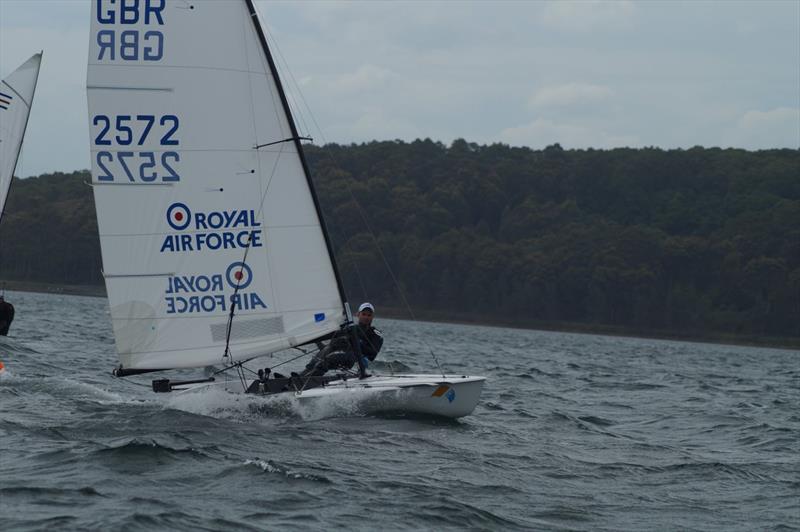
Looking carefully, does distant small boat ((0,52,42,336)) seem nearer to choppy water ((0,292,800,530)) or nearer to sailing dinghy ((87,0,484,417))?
choppy water ((0,292,800,530))

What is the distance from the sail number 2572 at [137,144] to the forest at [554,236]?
2058 inches

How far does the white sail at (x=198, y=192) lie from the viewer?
13.1m

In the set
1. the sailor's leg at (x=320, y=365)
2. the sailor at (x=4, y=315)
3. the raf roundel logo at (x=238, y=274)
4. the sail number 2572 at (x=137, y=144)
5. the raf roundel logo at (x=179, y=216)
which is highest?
the sail number 2572 at (x=137, y=144)

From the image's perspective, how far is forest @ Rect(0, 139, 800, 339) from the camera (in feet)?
270

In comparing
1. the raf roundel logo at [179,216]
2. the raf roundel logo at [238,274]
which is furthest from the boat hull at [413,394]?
the raf roundel logo at [179,216]

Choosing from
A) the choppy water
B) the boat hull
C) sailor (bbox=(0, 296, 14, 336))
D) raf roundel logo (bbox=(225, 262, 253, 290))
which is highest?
raf roundel logo (bbox=(225, 262, 253, 290))

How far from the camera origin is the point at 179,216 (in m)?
13.3

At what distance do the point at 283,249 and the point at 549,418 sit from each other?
434 centimetres

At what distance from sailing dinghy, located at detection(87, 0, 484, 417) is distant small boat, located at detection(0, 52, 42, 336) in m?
5.09

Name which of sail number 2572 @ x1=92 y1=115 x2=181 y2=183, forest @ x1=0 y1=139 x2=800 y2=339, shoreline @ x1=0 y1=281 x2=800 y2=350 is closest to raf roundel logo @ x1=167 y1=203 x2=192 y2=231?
sail number 2572 @ x1=92 y1=115 x2=181 y2=183

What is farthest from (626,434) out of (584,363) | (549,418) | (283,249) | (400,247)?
(400,247)

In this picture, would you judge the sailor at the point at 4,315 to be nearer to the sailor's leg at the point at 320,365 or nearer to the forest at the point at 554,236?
the sailor's leg at the point at 320,365

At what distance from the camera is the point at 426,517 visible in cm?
884

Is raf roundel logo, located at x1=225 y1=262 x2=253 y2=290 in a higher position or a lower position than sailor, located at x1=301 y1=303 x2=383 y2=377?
higher
